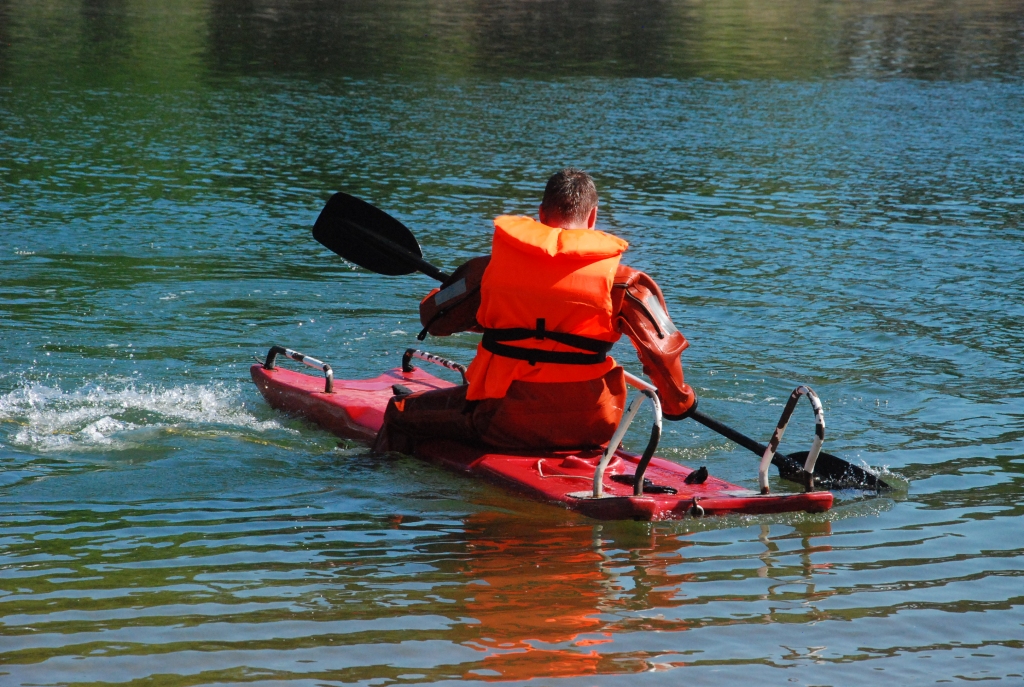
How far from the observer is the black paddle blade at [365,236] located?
6.83m

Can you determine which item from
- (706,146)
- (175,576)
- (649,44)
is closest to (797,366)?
(175,576)

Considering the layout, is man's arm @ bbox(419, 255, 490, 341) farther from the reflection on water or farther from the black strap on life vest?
the reflection on water

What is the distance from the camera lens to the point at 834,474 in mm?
6324

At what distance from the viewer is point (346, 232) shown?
696 centimetres

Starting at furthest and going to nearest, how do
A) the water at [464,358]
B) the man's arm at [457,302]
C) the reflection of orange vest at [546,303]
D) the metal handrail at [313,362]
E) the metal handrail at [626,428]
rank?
the metal handrail at [313,362] < the man's arm at [457,302] < the reflection of orange vest at [546,303] < the metal handrail at [626,428] < the water at [464,358]

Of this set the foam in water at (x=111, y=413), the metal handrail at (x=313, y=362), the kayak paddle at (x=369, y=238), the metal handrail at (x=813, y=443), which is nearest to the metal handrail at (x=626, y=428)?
the metal handrail at (x=813, y=443)

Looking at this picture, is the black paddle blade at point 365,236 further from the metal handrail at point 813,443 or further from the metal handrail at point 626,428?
the metal handrail at point 813,443

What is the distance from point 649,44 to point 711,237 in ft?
59.4

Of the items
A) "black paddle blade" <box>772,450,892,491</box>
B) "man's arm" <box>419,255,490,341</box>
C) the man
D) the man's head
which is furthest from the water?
the man's head

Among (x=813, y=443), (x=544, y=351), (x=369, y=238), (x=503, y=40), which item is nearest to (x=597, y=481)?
(x=544, y=351)

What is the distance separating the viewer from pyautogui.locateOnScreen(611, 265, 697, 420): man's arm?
532 centimetres

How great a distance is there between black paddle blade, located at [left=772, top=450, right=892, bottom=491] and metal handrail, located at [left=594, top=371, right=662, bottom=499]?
1.05m

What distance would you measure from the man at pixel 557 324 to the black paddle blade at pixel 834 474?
→ 909mm

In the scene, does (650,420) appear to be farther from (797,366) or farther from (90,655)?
(90,655)
